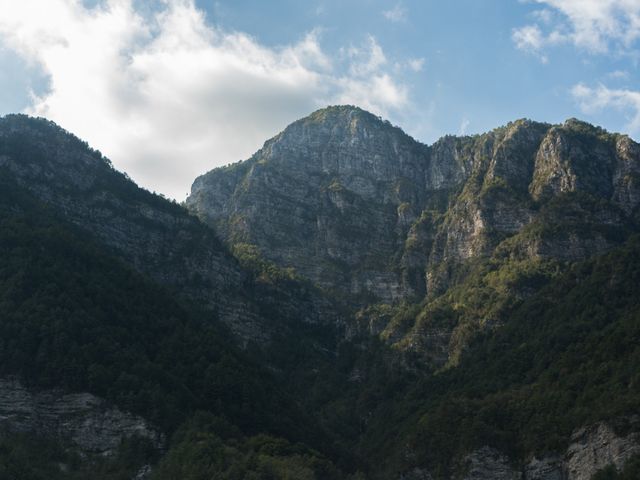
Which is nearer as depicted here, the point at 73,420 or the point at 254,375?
the point at 73,420

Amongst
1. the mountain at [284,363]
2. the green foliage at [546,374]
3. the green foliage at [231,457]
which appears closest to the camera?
the green foliage at [231,457]

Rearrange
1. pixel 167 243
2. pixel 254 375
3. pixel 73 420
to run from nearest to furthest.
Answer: pixel 73 420, pixel 254 375, pixel 167 243

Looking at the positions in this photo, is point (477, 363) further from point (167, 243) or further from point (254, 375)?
point (167, 243)

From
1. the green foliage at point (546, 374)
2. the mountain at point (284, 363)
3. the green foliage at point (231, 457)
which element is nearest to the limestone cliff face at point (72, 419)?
the mountain at point (284, 363)

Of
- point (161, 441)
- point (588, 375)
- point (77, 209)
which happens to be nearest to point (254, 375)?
point (161, 441)

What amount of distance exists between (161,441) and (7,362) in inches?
985

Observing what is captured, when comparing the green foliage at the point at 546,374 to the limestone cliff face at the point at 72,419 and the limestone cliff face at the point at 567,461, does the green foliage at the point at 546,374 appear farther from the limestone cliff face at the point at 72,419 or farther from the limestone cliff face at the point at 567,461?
the limestone cliff face at the point at 72,419

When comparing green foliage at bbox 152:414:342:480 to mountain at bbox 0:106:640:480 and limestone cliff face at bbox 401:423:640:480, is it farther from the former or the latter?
limestone cliff face at bbox 401:423:640:480

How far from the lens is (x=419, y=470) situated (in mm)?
119688

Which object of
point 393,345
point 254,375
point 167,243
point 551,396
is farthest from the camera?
point 167,243

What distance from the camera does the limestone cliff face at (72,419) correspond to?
108 meters

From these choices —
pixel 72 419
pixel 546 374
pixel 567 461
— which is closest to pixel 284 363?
pixel 546 374

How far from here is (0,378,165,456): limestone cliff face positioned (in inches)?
4232

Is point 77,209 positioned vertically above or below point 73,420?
above
